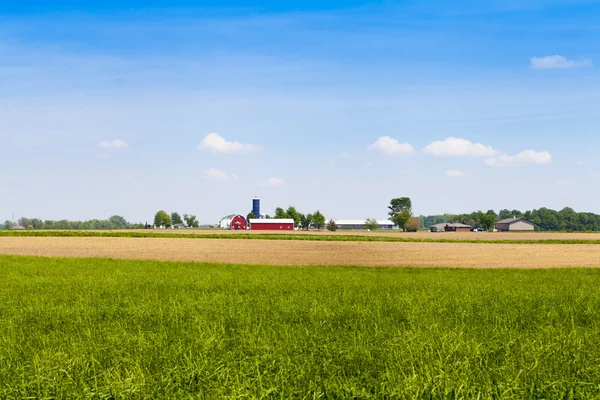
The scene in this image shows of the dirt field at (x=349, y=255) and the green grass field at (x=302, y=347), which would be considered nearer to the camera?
the green grass field at (x=302, y=347)

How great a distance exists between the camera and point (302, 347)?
9242 millimetres

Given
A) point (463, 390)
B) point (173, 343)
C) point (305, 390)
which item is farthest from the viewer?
point (173, 343)

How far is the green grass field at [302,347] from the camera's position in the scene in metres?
6.86

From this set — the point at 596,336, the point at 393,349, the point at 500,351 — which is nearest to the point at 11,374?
the point at 393,349

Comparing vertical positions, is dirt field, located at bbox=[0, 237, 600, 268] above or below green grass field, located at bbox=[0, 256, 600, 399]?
below

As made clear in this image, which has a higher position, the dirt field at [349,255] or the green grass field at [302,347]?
the green grass field at [302,347]

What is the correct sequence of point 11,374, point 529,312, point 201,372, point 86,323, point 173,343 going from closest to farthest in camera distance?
1. point 201,372
2. point 11,374
3. point 173,343
4. point 86,323
5. point 529,312

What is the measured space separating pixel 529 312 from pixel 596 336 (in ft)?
12.7

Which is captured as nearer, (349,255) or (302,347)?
(302,347)

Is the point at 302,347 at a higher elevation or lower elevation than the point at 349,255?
higher

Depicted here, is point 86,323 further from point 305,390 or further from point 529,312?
point 529,312

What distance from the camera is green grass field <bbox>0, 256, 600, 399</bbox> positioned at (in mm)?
6863

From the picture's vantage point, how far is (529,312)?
14438 millimetres

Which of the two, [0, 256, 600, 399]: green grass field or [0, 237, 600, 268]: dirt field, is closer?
[0, 256, 600, 399]: green grass field
